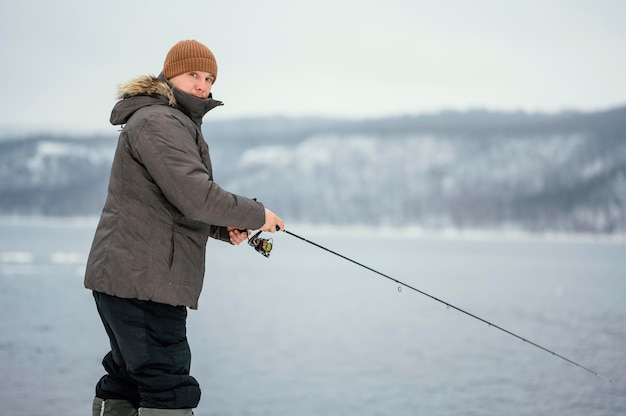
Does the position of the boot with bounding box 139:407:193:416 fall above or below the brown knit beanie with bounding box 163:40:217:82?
below

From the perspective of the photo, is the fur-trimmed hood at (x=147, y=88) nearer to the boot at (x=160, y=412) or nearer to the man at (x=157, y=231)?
the man at (x=157, y=231)

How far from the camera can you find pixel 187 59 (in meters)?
2.21

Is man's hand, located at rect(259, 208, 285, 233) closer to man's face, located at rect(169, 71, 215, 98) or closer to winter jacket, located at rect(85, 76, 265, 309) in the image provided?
winter jacket, located at rect(85, 76, 265, 309)

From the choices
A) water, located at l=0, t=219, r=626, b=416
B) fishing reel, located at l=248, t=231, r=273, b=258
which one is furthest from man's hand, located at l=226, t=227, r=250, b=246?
water, located at l=0, t=219, r=626, b=416

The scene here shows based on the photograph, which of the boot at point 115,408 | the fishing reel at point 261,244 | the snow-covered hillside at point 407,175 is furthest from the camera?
the snow-covered hillside at point 407,175

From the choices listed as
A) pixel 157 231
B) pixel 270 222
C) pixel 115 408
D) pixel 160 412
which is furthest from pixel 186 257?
pixel 115 408

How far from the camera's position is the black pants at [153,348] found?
6.79 ft

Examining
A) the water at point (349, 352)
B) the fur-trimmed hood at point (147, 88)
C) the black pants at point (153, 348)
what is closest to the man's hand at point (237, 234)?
the black pants at point (153, 348)

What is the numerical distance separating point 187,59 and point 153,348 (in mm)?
816

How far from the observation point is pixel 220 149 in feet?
378

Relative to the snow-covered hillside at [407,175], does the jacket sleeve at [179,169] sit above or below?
below

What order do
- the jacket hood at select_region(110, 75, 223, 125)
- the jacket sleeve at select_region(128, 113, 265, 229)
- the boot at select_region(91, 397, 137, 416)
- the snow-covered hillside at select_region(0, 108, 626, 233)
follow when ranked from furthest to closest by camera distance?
the snow-covered hillside at select_region(0, 108, 626, 233) < the boot at select_region(91, 397, 137, 416) < the jacket hood at select_region(110, 75, 223, 125) < the jacket sleeve at select_region(128, 113, 265, 229)

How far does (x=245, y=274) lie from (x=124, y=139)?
63.7ft

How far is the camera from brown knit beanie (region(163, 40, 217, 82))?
221 cm
